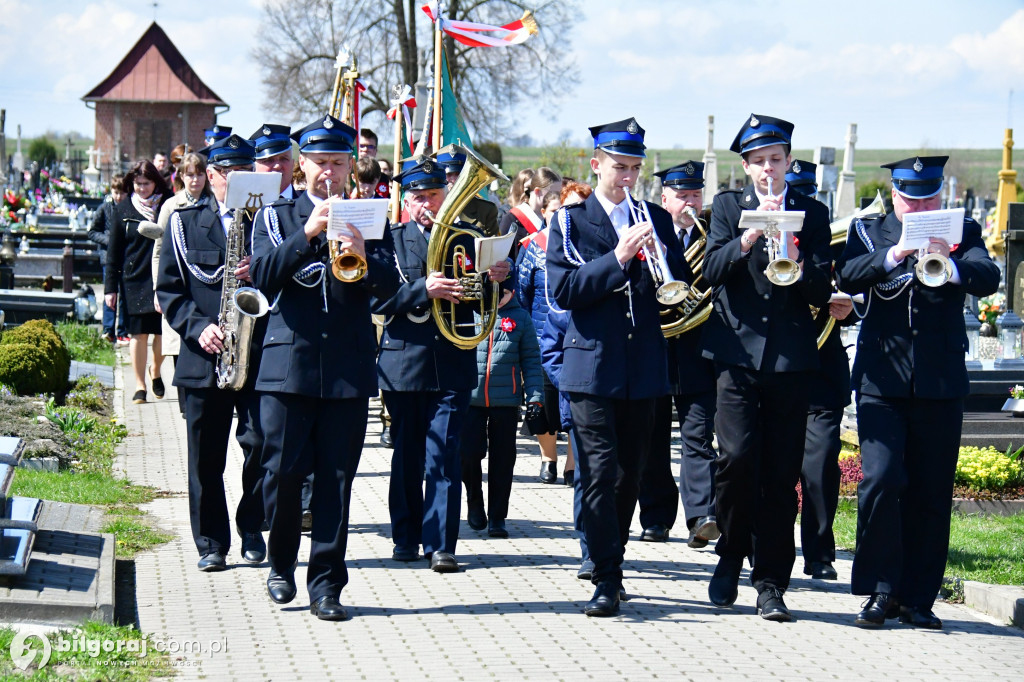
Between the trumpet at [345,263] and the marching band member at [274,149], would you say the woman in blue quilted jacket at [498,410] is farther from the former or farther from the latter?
the trumpet at [345,263]

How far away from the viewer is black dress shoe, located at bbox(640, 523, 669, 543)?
8.39 metres

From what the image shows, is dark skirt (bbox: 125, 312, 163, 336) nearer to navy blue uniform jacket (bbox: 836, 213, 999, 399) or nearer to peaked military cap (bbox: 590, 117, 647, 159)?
peaked military cap (bbox: 590, 117, 647, 159)

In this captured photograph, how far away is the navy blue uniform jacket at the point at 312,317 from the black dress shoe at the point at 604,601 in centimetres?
144

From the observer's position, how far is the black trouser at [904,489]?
641cm

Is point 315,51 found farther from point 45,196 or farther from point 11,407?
→ point 11,407

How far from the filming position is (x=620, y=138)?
6.44m

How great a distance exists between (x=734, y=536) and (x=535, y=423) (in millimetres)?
2851

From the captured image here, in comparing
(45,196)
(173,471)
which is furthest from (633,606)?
(45,196)

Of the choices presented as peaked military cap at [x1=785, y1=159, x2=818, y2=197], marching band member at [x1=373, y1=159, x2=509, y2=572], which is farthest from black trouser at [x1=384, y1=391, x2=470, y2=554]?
peaked military cap at [x1=785, y1=159, x2=818, y2=197]

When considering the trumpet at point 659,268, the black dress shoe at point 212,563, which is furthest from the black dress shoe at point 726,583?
the black dress shoe at point 212,563

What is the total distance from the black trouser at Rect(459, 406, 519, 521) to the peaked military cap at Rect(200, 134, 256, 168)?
2.07 meters

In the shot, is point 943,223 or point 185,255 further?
point 185,255

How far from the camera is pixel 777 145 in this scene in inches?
250
